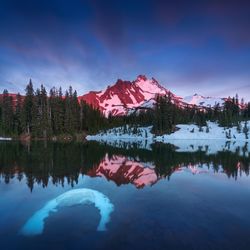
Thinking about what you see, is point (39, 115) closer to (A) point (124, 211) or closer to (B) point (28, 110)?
(B) point (28, 110)

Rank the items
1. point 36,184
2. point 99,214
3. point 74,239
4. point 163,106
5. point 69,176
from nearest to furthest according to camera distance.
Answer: point 74,239
point 99,214
point 36,184
point 69,176
point 163,106

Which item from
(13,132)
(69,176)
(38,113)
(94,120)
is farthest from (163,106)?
(69,176)

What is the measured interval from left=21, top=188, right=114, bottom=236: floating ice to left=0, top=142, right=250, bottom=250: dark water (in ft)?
0.10

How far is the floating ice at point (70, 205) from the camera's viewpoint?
29.5 feet

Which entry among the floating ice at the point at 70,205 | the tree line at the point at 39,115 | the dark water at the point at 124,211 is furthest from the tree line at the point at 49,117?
the floating ice at the point at 70,205

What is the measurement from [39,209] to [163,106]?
8455 cm

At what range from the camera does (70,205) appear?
37.9ft

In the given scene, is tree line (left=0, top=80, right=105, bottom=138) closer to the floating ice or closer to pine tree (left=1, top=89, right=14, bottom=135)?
pine tree (left=1, top=89, right=14, bottom=135)

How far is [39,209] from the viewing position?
11.0 m

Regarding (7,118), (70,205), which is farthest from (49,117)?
(70,205)

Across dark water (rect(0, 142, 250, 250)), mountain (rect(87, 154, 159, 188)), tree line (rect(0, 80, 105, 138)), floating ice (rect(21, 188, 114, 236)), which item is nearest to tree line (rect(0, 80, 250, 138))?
tree line (rect(0, 80, 105, 138))

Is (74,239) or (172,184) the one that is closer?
(74,239)

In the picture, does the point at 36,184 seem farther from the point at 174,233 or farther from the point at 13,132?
the point at 13,132

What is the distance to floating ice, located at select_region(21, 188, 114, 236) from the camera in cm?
899
